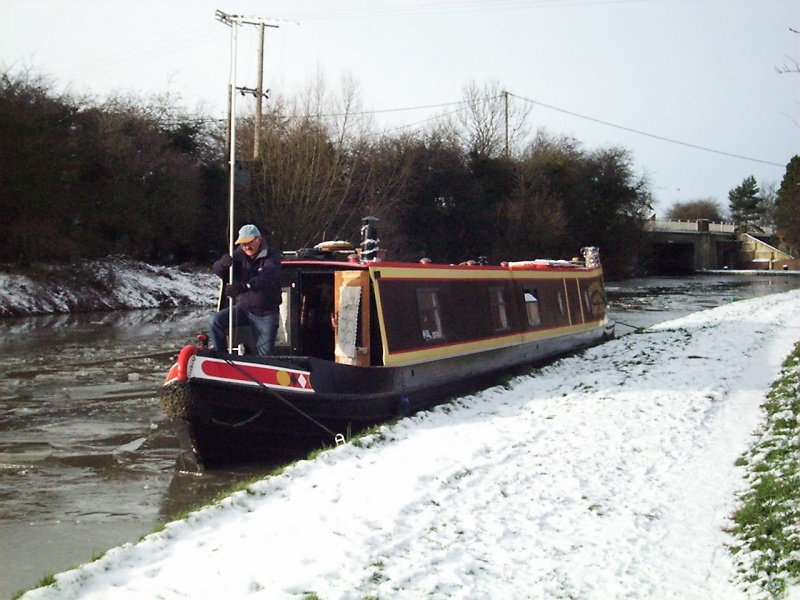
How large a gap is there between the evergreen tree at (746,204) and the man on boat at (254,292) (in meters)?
104

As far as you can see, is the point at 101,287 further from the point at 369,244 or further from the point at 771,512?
the point at 771,512

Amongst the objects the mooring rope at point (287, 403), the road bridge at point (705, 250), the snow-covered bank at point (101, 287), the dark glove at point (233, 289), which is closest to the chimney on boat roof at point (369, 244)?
the dark glove at point (233, 289)

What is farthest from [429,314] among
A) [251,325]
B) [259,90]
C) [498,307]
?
[259,90]

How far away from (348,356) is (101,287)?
17895 millimetres

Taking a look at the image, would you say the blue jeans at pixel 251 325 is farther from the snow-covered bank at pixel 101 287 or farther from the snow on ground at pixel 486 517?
the snow-covered bank at pixel 101 287

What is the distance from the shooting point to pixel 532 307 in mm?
13719

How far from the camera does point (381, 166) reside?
33.6m

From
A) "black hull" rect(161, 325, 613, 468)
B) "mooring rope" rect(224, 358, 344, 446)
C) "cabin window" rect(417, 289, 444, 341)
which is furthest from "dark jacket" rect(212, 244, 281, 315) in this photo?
"cabin window" rect(417, 289, 444, 341)

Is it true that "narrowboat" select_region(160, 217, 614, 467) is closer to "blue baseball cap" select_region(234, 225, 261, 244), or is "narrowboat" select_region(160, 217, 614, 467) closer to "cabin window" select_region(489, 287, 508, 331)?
"cabin window" select_region(489, 287, 508, 331)

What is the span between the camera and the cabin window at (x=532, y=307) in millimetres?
13500

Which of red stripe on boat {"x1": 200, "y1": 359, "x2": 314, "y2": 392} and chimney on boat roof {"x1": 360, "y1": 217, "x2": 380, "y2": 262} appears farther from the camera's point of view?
chimney on boat roof {"x1": 360, "y1": 217, "x2": 380, "y2": 262}

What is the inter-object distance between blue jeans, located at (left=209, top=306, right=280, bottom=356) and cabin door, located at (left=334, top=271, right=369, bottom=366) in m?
0.80

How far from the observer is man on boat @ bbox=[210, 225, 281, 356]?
27.5 feet

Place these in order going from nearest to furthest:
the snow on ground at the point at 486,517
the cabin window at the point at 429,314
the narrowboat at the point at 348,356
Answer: the snow on ground at the point at 486,517, the narrowboat at the point at 348,356, the cabin window at the point at 429,314
